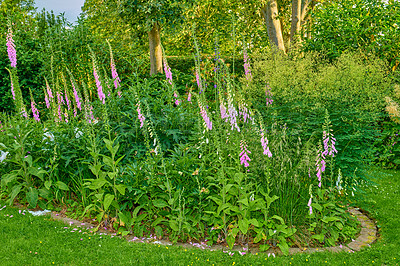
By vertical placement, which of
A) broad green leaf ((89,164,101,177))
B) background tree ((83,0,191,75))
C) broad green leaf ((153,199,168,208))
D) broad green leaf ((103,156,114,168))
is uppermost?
background tree ((83,0,191,75))

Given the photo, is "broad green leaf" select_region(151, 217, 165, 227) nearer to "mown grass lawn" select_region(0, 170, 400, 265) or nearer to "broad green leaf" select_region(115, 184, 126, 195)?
"mown grass lawn" select_region(0, 170, 400, 265)

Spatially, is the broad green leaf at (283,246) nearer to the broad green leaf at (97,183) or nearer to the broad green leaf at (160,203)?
the broad green leaf at (160,203)

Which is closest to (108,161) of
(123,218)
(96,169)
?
(96,169)

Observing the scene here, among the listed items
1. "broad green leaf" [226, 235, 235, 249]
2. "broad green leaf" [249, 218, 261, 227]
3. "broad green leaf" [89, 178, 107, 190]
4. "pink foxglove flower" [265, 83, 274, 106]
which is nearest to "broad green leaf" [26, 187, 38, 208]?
"broad green leaf" [89, 178, 107, 190]

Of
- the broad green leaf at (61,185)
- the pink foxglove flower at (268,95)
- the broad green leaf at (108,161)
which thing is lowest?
the broad green leaf at (61,185)

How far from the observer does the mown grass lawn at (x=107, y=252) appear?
3633mm

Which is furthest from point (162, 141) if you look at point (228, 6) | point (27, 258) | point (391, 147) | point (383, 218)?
point (228, 6)

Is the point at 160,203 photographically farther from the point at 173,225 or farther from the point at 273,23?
the point at 273,23

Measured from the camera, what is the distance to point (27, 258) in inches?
145

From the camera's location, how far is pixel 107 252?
378 centimetres

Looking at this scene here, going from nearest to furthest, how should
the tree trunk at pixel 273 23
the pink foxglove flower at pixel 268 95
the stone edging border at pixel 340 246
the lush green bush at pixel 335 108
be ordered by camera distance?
the stone edging border at pixel 340 246 < the lush green bush at pixel 335 108 < the pink foxglove flower at pixel 268 95 < the tree trunk at pixel 273 23

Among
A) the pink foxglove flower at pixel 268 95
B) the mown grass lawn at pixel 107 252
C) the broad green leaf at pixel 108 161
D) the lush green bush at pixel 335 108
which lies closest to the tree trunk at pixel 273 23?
the lush green bush at pixel 335 108

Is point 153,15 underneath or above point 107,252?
above

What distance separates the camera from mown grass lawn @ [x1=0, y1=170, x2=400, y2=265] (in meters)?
3.63
